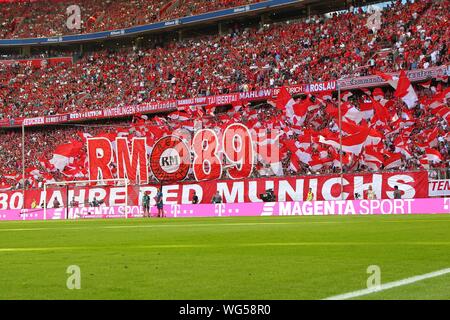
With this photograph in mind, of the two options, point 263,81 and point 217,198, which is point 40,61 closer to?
point 263,81

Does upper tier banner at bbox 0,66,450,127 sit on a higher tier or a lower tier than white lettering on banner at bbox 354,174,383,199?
higher

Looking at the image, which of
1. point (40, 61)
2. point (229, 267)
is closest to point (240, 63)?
point (40, 61)

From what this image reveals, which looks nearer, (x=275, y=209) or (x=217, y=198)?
(x=275, y=209)

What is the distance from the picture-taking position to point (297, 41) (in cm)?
6147

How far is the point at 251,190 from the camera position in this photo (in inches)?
1796

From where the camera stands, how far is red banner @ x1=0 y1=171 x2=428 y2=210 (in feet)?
132

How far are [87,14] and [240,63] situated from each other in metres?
28.5

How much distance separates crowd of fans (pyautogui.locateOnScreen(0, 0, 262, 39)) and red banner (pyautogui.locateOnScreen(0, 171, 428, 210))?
2682 centimetres

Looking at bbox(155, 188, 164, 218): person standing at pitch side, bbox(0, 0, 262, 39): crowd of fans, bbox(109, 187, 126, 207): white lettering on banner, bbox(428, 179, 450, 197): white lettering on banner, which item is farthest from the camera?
bbox(0, 0, 262, 39): crowd of fans

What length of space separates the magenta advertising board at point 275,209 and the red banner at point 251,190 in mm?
1546

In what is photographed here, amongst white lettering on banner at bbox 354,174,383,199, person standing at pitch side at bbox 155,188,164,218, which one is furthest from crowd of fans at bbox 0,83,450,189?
person standing at pitch side at bbox 155,188,164,218

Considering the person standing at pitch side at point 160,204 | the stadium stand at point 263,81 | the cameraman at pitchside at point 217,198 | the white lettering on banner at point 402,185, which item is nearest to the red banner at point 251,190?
the white lettering on banner at point 402,185

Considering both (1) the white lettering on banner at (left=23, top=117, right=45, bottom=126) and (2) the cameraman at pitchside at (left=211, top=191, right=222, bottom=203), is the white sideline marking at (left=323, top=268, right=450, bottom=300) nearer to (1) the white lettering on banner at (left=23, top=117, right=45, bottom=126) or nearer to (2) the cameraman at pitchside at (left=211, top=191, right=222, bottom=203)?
(2) the cameraman at pitchside at (left=211, top=191, right=222, bottom=203)
